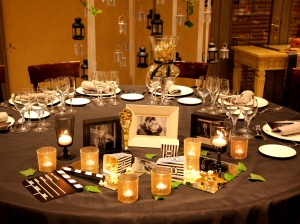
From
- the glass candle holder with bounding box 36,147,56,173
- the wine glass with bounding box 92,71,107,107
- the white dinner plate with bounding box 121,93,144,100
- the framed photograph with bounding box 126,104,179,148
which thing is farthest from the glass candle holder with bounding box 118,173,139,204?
the white dinner plate with bounding box 121,93,144,100

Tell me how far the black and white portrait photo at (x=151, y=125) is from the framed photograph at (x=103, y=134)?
0.13 meters

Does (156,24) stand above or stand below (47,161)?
above

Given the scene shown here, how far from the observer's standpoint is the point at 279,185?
1.27 meters

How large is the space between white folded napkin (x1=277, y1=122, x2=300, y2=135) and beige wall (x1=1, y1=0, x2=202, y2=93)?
2.44 metres

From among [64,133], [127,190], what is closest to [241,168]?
[127,190]

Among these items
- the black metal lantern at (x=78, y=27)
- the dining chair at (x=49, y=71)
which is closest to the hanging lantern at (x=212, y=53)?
the black metal lantern at (x=78, y=27)

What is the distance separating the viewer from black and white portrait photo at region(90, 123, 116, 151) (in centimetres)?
147

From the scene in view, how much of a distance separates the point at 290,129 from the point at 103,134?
2.79ft

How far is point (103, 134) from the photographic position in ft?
4.83

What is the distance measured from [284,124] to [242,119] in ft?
0.69

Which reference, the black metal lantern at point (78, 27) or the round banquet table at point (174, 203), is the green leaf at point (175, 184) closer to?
the round banquet table at point (174, 203)

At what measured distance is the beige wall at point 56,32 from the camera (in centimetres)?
389

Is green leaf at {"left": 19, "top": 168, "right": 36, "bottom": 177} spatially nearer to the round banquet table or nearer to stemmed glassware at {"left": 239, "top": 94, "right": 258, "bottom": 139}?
the round banquet table

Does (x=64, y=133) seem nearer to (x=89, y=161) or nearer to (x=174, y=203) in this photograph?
(x=89, y=161)
